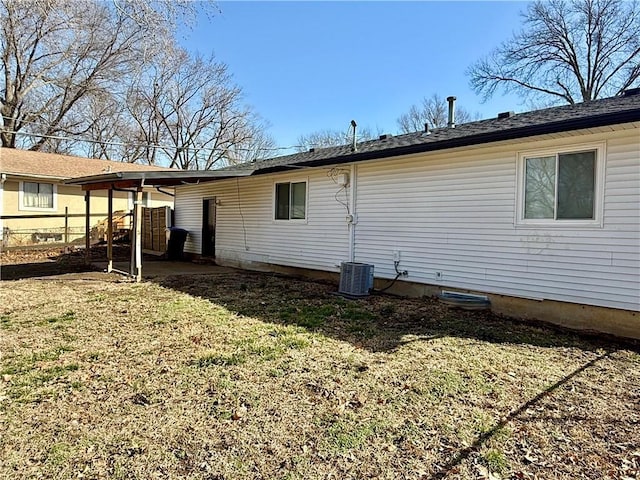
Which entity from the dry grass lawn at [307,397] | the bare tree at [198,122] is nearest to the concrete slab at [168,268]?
the dry grass lawn at [307,397]

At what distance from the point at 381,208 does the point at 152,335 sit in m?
4.97

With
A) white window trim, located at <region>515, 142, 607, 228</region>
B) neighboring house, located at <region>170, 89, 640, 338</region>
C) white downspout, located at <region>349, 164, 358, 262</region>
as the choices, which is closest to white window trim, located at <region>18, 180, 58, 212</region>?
neighboring house, located at <region>170, 89, 640, 338</region>

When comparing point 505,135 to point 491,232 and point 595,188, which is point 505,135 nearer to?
point 595,188

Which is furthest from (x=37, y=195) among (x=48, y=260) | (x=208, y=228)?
(x=208, y=228)

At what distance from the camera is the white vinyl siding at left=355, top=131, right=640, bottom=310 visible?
17.2 feet

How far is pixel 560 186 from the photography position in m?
5.74

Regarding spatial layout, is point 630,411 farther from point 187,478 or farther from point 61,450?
point 61,450

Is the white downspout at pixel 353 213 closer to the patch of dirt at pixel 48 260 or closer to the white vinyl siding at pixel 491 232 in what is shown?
the white vinyl siding at pixel 491 232

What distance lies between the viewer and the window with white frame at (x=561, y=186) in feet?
18.0

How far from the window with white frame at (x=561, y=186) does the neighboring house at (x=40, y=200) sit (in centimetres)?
1509

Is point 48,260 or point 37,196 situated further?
point 37,196

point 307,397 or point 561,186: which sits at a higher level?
point 561,186

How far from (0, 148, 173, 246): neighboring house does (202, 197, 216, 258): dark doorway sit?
5520 mm

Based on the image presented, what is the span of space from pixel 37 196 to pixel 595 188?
17919 millimetres
